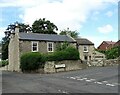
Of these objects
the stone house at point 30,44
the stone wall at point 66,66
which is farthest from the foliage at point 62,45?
the stone wall at point 66,66

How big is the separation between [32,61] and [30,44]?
6.62 metres

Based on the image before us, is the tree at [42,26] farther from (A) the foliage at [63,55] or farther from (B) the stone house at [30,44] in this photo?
(A) the foliage at [63,55]

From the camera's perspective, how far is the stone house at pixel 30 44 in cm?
4662

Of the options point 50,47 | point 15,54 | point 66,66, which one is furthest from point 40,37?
point 66,66

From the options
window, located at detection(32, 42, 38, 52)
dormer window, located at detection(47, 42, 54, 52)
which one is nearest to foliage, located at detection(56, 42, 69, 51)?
dormer window, located at detection(47, 42, 54, 52)

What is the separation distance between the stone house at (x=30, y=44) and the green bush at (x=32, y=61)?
2.97 m

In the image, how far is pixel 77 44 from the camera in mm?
55656

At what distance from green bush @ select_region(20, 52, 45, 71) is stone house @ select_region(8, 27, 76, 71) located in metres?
2.97

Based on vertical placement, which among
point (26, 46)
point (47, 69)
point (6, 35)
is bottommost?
point (47, 69)

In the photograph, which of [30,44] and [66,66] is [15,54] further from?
[66,66]

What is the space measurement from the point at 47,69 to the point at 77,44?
17905 millimetres

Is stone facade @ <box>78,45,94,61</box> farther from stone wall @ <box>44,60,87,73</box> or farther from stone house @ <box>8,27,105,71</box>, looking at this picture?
stone wall @ <box>44,60,87,73</box>

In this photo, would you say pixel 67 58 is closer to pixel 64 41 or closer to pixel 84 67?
pixel 84 67

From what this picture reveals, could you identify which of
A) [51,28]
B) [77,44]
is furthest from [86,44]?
[51,28]
